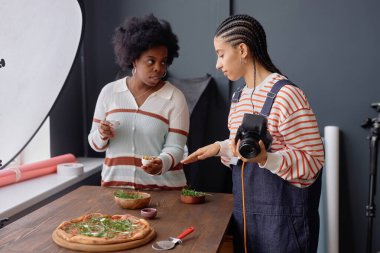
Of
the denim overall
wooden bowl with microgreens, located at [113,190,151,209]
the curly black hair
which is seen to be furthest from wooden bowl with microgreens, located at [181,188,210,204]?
the curly black hair

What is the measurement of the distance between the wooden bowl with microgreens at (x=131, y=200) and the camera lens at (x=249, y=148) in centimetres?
51

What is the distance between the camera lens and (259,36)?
1.48m

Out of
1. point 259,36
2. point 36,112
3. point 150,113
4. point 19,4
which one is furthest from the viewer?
point 150,113

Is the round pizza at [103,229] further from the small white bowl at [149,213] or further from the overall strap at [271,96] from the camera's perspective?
the overall strap at [271,96]

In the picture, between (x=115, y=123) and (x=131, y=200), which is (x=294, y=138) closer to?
(x=131, y=200)

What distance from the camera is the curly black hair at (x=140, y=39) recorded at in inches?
78.0

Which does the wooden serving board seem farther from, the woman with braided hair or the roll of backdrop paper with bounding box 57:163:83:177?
the roll of backdrop paper with bounding box 57:163:83:177

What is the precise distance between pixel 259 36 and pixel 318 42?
5.45 ft

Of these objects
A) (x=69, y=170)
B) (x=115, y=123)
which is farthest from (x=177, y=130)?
(x=69, y=170)

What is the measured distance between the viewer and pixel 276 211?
4.66 feet

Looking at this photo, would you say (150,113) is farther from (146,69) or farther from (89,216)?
(89,216)

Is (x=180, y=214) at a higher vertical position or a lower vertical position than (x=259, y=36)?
lower

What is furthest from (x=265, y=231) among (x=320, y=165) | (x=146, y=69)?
(x=146, y=69)

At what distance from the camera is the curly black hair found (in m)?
1.98
